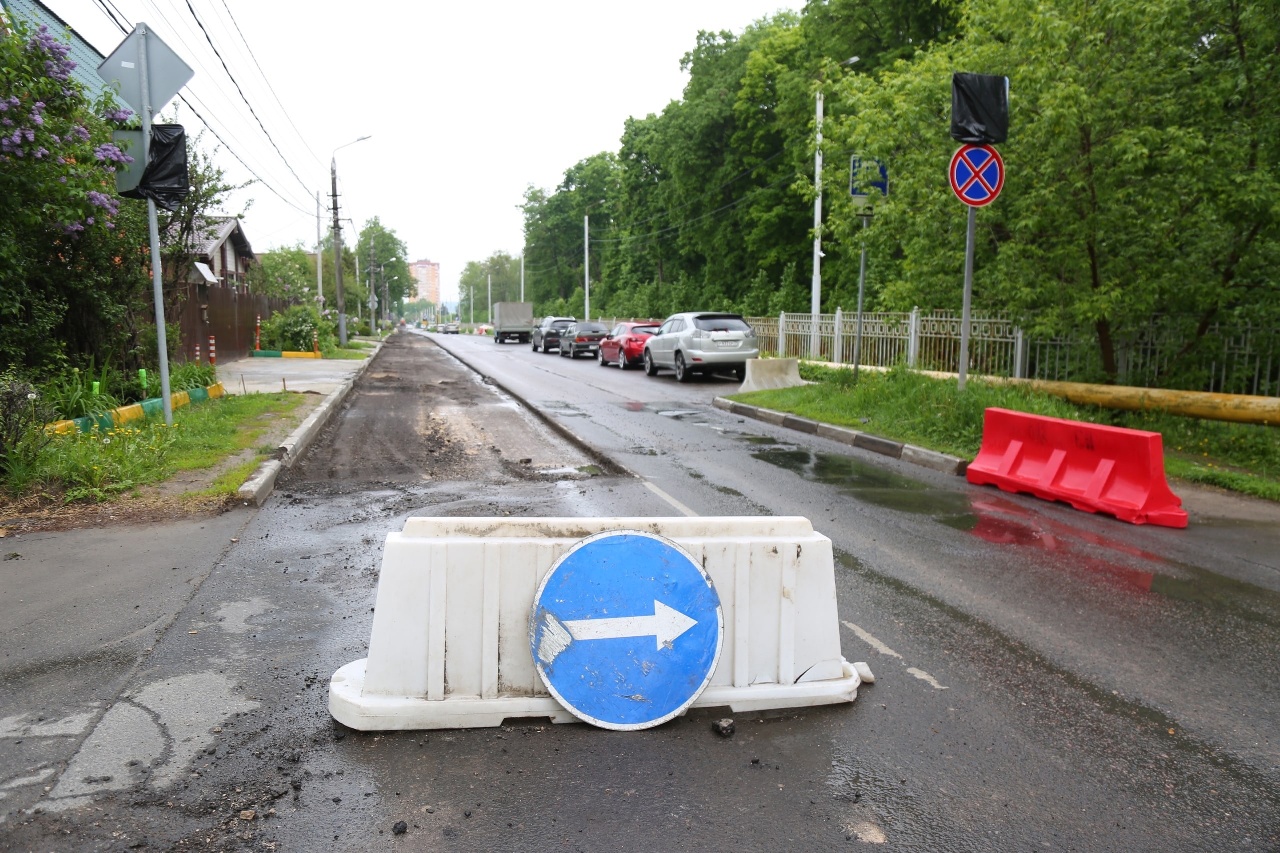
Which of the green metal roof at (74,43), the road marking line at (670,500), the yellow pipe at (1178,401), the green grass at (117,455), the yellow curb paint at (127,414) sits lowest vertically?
the road marking line at (670,500)

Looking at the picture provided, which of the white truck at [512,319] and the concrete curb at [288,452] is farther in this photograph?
the white truck at [512,319]

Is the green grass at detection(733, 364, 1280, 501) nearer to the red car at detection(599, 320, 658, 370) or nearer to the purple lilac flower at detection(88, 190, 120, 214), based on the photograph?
the purple lilac flower at detection(88, 190, 120, 214)

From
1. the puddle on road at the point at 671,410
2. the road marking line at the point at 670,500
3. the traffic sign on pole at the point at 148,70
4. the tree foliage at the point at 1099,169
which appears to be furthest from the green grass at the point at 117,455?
the tree foliage at the point at 1099,169

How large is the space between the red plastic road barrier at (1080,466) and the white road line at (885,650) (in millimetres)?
4144

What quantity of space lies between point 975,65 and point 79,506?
477 inches

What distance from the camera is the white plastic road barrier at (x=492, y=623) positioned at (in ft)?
11.5

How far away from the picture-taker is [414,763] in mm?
3270

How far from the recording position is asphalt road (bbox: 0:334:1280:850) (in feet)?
9.42

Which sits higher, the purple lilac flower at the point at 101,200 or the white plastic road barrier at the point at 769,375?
the purple lilac flower at the point at 101,200

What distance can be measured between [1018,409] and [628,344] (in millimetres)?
18630

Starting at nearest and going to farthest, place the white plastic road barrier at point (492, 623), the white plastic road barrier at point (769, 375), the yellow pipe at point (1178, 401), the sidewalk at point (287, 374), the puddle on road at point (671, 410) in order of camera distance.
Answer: the white plastic road barrier at point (492, 623)
the yellow pipe at point (1178, 401)
the puddle on road at point (671, 410)
the sidewalk at point (287, 374)
the white plastic road barrier at point (769, 375)

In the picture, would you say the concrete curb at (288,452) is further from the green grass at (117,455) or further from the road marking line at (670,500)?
the road marking line at (670,500)

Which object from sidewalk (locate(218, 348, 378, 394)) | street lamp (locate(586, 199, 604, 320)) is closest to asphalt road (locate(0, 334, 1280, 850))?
sidewalk (locate(218, 348, 378, 394))

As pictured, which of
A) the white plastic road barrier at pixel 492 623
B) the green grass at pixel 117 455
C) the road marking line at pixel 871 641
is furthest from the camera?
the green grass at pixel 117 455
